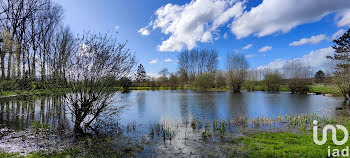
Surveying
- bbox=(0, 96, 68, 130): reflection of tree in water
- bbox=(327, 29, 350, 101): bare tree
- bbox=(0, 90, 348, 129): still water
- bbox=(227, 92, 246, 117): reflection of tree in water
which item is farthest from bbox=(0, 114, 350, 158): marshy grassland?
bbox=(327, 29, 350, 101): bare tree

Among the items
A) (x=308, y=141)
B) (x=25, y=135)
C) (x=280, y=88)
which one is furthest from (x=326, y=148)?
(x=280, y=88)

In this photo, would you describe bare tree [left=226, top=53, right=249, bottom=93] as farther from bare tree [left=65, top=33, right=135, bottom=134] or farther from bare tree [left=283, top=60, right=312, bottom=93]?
bare tree [left=65, top=33, right=135, bottom=134]

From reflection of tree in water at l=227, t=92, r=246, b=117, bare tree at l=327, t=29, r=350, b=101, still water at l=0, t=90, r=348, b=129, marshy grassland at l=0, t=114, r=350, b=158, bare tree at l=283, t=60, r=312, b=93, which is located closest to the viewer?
marshy grassland at l=0, t=114, r=350, b=158

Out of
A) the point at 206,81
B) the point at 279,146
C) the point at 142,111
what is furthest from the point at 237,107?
the point at 206,81

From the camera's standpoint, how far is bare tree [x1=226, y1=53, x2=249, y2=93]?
122 feet

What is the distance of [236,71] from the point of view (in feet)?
128

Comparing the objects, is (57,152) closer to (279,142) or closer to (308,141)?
(279,142)

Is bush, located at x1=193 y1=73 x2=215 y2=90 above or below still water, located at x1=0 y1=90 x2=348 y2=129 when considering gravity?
above

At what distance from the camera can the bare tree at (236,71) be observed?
3713 centimetres

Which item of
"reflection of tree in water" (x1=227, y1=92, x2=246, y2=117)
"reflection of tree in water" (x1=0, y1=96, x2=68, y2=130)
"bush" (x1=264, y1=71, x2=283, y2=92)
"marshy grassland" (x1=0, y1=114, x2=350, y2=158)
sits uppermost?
"bush" (x1=264, y1=71, x2=283, y2=92)

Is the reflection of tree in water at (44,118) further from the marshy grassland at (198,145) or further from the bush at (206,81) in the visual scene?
the bush at (206,81)

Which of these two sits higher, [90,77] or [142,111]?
[90,77]

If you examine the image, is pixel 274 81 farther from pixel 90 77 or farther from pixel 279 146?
pixel 90 77

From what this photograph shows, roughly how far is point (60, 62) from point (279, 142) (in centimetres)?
838
